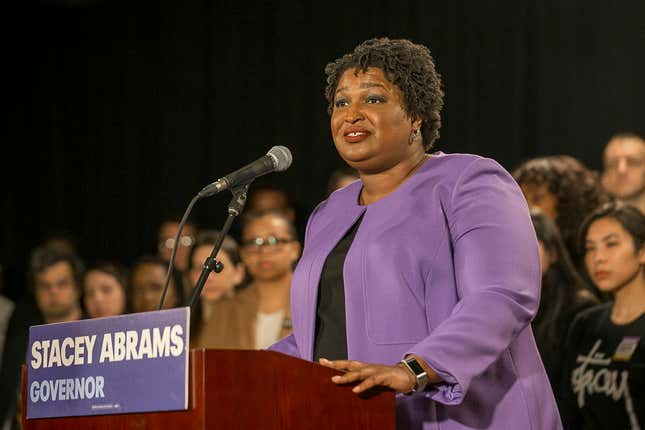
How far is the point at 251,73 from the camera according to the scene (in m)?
7.60

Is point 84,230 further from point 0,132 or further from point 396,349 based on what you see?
point 396,349

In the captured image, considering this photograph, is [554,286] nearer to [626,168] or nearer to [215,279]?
[626,168]

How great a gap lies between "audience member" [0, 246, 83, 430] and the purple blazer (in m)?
3.61

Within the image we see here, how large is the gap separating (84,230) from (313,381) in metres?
6.92

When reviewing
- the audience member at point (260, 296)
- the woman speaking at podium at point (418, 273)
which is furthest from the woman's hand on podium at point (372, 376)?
the audience member at point (260, 296)

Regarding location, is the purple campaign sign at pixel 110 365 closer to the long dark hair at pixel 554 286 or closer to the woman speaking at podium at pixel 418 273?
the woman speaking at podium at pixel 418 273

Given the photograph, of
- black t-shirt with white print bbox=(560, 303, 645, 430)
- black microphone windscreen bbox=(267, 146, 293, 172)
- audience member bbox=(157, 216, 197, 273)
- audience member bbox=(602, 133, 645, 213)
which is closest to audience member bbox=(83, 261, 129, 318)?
audience member bbox=(157, 216, 197, 273)

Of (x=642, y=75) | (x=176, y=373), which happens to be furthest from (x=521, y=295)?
(x=642, y=75)

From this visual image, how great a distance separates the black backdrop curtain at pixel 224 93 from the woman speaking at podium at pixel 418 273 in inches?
124

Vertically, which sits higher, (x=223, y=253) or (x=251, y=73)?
(x=251, y=73)

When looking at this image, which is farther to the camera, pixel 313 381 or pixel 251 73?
pixel 251 73

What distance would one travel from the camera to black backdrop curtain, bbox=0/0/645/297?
559 centimetres

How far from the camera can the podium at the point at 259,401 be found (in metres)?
1.77

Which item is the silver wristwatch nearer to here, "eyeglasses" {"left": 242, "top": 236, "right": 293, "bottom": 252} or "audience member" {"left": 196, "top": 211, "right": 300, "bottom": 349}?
"audience member" {"left": 196, "top": 211, "right": 300, "bottom": 349}
